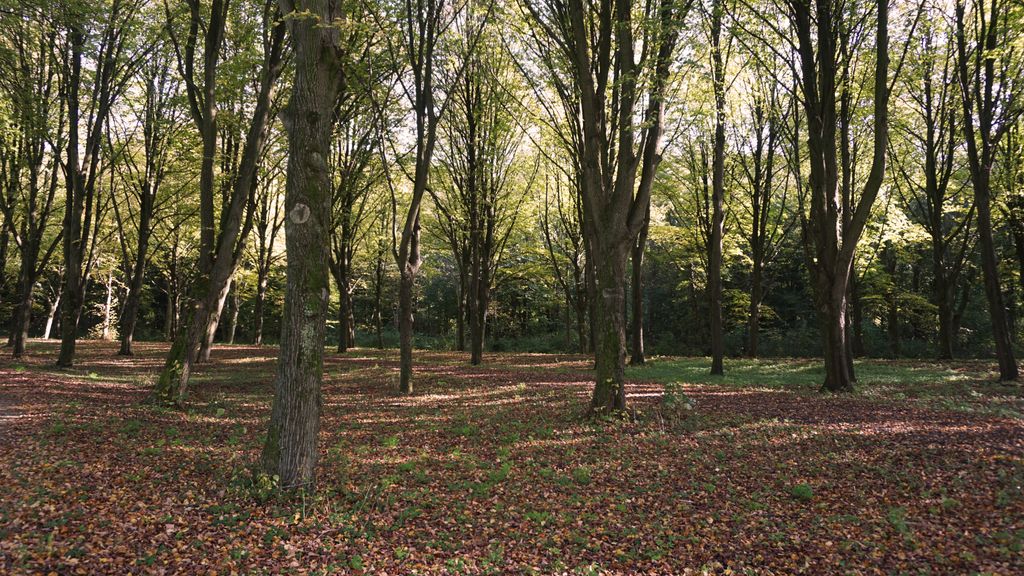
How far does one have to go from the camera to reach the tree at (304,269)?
18.5ft

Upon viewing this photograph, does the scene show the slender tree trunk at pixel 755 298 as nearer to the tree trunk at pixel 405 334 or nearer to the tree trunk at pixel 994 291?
the tree trunk at pixel 994 291

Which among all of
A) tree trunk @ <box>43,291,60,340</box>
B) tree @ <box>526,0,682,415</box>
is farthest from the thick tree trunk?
tree trunk @ <box>43,291,60,340</box>

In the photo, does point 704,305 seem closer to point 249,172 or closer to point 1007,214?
point 1007,214

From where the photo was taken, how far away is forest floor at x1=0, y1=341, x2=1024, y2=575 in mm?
4484

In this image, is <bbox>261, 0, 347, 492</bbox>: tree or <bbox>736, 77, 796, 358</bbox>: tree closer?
<bbox>261, 0, 347, 492</bbox>: tree

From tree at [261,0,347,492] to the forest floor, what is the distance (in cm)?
51

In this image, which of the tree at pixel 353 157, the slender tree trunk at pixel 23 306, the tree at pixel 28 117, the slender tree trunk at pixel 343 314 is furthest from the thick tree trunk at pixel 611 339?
the slender tree trunk at pixel 23 306

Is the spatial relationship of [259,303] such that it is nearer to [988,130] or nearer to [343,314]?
[343,314]

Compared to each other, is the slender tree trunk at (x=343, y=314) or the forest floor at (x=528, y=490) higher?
the slender tree trunk at (x=343, y=314)

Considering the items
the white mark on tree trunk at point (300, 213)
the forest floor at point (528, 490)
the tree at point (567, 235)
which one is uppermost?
the tree at point (567, 235)

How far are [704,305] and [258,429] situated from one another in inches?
1053

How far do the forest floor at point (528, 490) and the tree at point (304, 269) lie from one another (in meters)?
0.51

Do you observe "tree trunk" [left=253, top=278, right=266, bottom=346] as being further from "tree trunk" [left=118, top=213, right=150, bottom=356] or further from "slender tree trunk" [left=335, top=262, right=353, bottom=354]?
"tree trunk" [left=118, top=213, right=150, bottom=356]

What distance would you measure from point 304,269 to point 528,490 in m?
3.78
